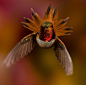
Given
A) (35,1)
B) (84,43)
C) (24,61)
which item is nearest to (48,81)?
(24,61)

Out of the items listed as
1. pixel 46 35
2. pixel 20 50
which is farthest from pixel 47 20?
pixel 20 50

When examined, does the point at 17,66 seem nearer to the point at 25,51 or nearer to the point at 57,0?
the point at 25,51

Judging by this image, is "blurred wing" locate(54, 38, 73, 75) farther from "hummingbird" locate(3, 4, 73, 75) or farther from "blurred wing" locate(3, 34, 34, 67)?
"blurred wing" locate(3, 34, 34, 67)

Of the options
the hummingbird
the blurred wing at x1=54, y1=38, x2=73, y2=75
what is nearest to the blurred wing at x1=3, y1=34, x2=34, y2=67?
the hummingbird

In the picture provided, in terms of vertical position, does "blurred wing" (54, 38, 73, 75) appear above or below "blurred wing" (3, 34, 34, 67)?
below

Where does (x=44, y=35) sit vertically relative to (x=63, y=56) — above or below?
above

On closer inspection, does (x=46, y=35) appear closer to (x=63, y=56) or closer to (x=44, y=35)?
(x=44, y=35)
